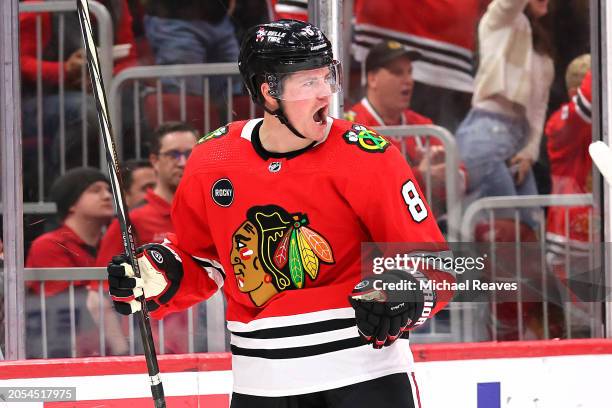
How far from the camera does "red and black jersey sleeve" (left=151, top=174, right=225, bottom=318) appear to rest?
2.31 metres

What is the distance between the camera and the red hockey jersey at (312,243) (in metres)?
2.11

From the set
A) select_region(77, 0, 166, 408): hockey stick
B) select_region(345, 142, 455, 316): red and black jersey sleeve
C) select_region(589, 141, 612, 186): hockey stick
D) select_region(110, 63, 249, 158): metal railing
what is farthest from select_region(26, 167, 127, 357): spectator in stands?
select_region(589, 141, 612, 186): hockey stick

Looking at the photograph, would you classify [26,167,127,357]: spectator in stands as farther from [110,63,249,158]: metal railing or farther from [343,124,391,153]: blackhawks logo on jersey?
[343,124,391,153]: blackhawks logo on jersey

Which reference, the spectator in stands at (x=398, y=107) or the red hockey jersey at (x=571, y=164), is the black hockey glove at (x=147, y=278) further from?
the red hockey jersey at (x=571, y=164)

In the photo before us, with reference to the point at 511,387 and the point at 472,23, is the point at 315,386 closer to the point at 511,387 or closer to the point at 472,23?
the point at 511,387

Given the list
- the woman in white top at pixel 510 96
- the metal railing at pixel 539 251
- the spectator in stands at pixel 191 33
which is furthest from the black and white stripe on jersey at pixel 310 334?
the woman in white top at pixel 510 96

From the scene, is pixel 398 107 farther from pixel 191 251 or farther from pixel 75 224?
pixel 191 251

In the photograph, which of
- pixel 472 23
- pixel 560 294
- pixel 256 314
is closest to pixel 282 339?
pixel 256 314

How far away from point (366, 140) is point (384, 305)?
0.38m

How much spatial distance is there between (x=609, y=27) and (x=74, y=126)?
64.6 inches

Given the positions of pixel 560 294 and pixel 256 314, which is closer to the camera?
pixel 256 314

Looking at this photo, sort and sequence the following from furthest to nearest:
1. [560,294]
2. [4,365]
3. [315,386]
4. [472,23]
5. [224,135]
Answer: [472,23], [560,294], [4,365], [224,135], [315,386]

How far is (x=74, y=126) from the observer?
3312 mm

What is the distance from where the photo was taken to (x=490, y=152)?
11.4 feet
